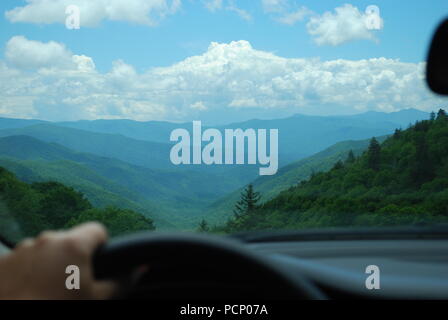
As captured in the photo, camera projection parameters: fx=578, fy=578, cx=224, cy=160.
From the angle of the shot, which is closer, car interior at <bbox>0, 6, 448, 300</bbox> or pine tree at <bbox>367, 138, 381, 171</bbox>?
car interior at <bbox>0, 6, 448, 300</bbox>

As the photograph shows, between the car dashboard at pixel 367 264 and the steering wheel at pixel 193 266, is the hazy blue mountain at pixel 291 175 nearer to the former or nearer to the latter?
the car dashboard at pixel 367 264

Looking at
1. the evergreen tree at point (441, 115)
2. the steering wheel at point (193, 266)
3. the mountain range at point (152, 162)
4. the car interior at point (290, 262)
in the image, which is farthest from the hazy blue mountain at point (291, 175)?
the steering wheel at point (193, 266)

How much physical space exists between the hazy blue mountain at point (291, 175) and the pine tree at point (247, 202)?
0.23 feet

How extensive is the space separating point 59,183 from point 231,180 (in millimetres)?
1907

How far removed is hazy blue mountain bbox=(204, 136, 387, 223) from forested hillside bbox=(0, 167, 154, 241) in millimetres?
948

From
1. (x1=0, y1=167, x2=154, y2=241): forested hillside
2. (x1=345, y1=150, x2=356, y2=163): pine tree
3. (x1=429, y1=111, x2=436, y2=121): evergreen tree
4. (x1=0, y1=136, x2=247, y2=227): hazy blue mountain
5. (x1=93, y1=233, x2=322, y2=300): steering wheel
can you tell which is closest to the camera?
(x1=93, y1=233, x2=322, y2=300): steering wheel

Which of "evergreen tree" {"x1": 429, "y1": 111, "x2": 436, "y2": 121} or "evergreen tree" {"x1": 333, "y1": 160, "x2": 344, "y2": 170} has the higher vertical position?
"evergreen tree" {"x1": 429, "y1": 111, "x2": 436, "y2": 121}

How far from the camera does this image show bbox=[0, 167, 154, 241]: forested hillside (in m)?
4.32

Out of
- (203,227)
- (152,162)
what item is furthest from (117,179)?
(203,227)

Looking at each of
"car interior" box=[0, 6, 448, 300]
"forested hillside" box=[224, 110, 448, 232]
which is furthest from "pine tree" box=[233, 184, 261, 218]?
"car interior" box=[0, 6, 448, 300]

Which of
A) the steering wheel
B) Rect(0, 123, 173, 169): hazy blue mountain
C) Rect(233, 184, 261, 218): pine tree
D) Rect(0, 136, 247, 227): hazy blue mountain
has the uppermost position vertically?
Rect(0, 123, 173, 169): hazy blue mountain

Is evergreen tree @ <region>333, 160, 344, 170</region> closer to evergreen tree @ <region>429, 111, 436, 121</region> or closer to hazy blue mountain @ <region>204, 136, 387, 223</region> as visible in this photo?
hazy blue mountain @ <region>204, 136, 387, 223</region>

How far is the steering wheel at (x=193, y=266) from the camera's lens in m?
1.58

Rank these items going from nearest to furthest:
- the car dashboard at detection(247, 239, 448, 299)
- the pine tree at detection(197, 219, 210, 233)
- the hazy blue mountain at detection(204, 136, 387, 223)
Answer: the car dashboard at detection(247, 239, 448, 299), the pine tree at detection(197, 219, 210, 233), the hazy blue mountain at detection(204, 136, 387, 223)
